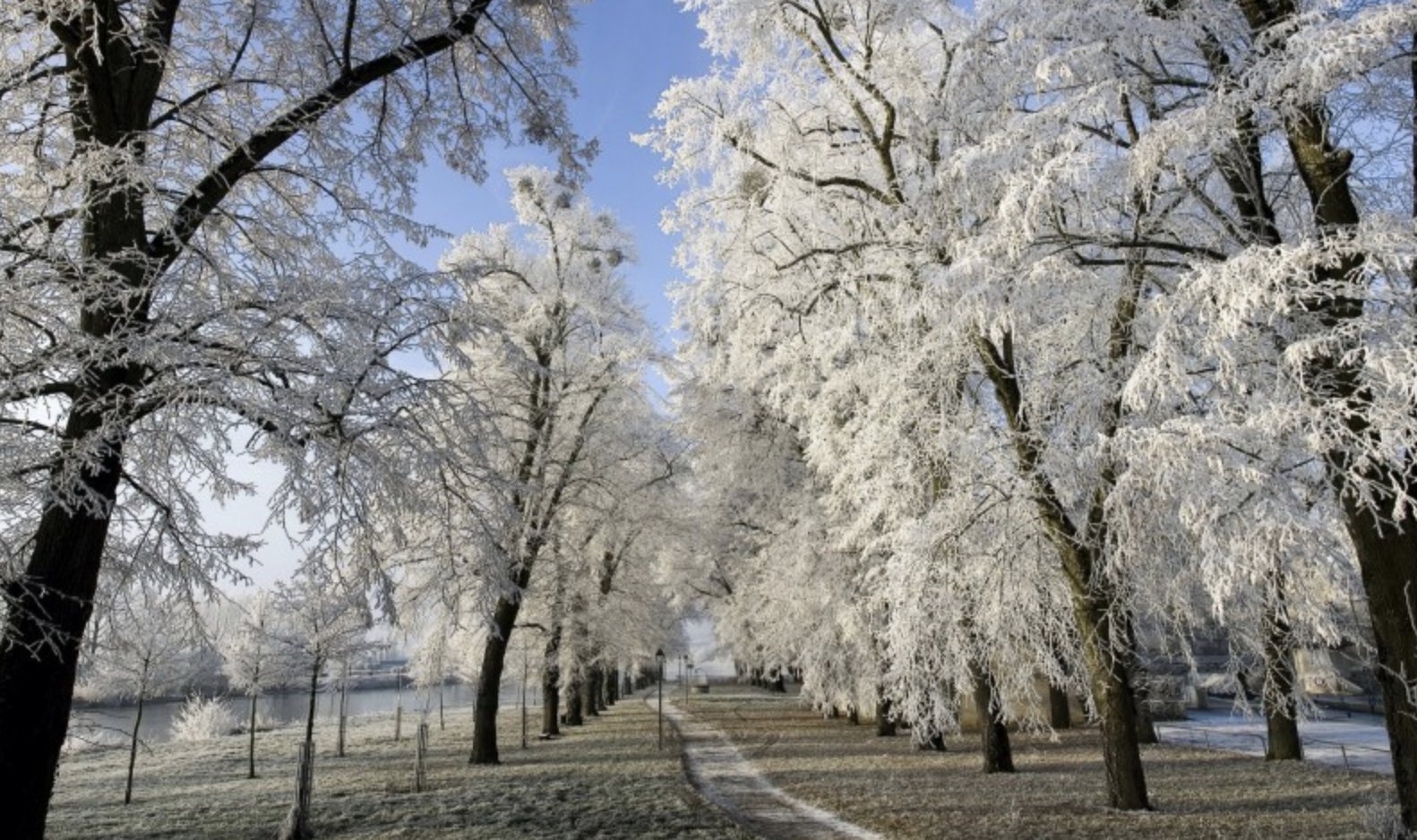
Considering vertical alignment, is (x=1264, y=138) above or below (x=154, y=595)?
above

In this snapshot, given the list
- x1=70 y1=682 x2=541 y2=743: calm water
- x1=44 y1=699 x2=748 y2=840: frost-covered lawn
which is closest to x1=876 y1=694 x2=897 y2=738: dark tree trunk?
x1=44 y1=699 x2=748 y2=840: frost-covered lawn

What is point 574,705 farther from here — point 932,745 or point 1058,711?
point 1058,711

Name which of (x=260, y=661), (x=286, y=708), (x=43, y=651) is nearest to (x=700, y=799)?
(x=43, y=651)

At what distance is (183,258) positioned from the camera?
18.9ft

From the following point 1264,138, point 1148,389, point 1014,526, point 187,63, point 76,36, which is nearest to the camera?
point 76,36

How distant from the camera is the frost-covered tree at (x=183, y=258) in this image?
15.9 ft

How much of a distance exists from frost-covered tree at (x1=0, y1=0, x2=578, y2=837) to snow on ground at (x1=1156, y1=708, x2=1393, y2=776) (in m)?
13.8

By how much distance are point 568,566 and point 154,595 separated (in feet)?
52.6

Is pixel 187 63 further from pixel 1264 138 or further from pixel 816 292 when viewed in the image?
pixel 1264 138

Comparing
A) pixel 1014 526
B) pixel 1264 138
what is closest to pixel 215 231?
pixel 1014 526

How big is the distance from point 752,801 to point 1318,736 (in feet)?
57.1

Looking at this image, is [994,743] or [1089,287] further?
[994,743]

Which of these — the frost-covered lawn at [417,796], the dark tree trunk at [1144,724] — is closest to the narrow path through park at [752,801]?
the frost-covered lawn at [417,796]

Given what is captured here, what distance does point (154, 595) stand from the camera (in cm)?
621
